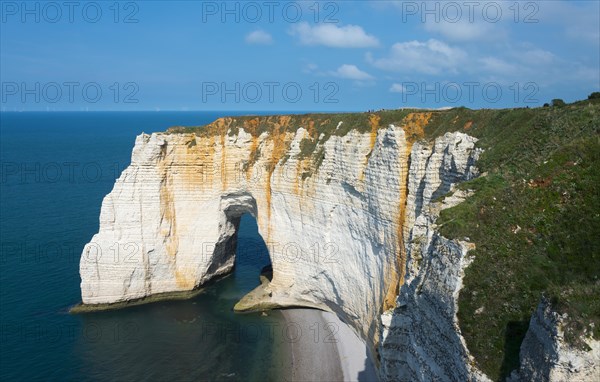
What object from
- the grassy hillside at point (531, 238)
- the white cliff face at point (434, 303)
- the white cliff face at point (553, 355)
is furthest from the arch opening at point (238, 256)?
the white cliff face at point (553, 355)

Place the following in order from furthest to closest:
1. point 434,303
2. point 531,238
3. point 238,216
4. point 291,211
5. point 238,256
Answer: point 238,256, point 238,216, point 291,211, point 434,303, point 531,238

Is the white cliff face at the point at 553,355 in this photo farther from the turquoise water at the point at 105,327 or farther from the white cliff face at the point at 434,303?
the turquoise water at the point at 105,327

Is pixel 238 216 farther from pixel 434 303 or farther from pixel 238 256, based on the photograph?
pixel 434 303

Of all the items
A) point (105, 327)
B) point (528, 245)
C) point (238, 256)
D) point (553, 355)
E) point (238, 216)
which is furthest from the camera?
point (238, 256)

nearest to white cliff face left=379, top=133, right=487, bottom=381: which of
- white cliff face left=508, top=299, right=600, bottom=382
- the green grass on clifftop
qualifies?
the green grass on clifftop

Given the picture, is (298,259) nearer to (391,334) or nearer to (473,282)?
(391,334)

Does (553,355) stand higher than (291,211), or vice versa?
(553,355)

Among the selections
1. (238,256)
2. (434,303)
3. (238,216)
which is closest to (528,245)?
(434,303)
